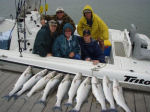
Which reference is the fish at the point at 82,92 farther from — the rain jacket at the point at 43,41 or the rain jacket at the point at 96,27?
the rain jacket at the point at 96,27

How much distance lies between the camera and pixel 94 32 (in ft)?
15.0

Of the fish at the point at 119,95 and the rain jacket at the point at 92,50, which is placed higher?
the rain jacket at the point at 92,50

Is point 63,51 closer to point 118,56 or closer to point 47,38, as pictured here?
point 47,38

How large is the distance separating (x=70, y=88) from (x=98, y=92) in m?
0.47

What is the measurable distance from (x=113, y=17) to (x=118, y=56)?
12.1 meters

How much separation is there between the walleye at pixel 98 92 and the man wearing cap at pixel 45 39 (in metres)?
1.18

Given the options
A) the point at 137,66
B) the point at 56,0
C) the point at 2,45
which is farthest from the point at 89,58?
the point at 56,0

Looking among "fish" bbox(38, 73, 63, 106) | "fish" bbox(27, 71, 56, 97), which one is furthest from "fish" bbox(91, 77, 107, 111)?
"fish" bbox(27, 71, 56, 97)

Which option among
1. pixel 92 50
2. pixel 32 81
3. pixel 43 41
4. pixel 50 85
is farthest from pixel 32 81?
pixel 92 50

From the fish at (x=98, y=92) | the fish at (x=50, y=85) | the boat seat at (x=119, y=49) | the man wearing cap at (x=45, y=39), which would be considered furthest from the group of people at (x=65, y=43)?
the fish at (x=50, y=85)

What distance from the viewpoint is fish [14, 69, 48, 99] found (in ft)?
9.41

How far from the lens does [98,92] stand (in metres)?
2.84

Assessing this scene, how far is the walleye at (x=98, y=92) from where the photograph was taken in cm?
265

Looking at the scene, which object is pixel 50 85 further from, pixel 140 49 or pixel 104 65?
pixel 140 49
